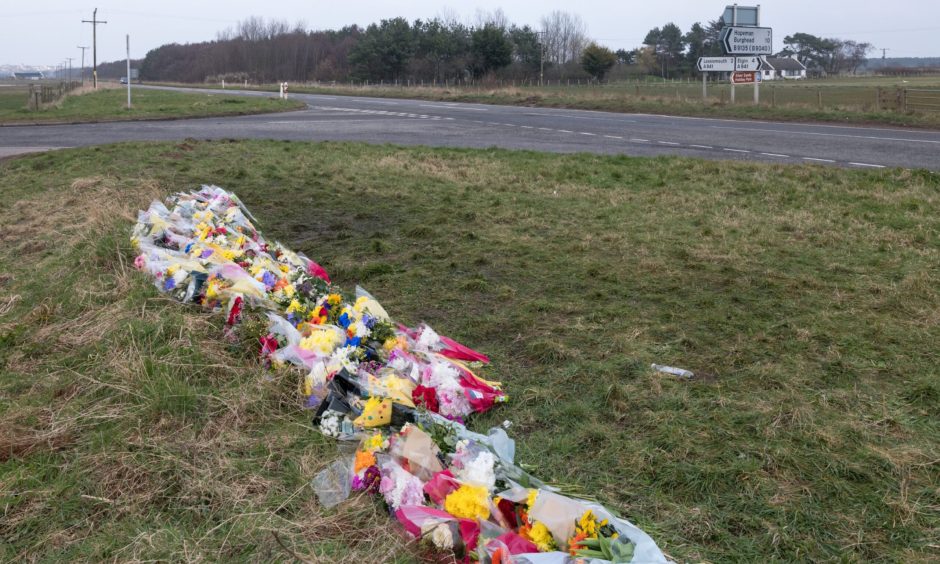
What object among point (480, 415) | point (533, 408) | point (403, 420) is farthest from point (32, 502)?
point (533, 408)

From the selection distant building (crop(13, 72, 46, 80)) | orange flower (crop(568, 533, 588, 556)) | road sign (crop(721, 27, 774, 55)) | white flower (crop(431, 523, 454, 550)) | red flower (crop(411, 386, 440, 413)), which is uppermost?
distant building (crop(13, 72, 46, 80))

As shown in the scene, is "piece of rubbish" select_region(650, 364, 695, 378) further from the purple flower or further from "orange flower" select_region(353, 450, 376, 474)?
the purple flower

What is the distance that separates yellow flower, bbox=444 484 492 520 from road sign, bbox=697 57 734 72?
27.8 meters

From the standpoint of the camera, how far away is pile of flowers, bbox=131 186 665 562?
2.79 meters

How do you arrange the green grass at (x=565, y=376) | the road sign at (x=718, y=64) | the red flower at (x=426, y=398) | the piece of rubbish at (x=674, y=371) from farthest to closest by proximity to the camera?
the road sign at (x=718, y=64), the piece of rubbish at (x=674, y=371), the red flower at (x=426, y=398), the green grass at (x=565, y=376)

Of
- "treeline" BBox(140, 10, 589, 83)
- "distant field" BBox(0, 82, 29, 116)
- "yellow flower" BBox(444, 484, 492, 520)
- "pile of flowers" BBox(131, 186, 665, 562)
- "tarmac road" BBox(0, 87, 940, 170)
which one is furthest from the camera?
"treeline" BBox(140, 10, 589, 83)

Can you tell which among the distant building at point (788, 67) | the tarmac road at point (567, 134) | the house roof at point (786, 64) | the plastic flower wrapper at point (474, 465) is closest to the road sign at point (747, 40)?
the tarmac road at point (567, 134)

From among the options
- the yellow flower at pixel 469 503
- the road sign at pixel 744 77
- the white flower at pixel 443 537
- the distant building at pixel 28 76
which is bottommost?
the white flower at pixel 443 537

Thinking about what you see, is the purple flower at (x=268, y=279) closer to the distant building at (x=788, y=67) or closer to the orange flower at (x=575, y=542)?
the orange flower at (x=575, y=542)

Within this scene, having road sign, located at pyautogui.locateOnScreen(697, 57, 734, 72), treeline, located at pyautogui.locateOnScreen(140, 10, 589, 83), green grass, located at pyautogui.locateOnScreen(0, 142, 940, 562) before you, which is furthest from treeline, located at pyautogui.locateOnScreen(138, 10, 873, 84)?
green grass, located at pyautogui.locateOnScreen(0, 142, 940, 562)

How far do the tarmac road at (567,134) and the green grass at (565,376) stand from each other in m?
4.77

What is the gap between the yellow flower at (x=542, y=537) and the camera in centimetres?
274

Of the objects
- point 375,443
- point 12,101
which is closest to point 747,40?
point 375,443

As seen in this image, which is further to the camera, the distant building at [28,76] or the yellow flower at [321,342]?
the distant building at [28,76]
